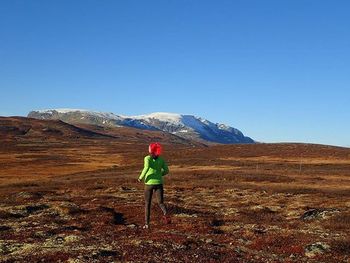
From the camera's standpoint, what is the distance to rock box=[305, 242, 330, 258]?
64.7ft

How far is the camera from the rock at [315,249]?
19734mm

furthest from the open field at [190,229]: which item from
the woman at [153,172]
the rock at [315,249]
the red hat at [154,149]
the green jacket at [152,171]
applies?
the red hat at [154,149]

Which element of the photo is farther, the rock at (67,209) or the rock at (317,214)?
the rock at (67,209)

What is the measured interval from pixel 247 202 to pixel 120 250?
80.5 feet

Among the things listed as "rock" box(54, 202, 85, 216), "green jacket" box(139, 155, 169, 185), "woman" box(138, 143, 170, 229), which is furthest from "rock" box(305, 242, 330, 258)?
"rock" box(54, 202, 85, 216)

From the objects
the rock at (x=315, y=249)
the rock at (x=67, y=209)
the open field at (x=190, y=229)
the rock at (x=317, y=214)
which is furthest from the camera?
the rock at (x=67, y=209)

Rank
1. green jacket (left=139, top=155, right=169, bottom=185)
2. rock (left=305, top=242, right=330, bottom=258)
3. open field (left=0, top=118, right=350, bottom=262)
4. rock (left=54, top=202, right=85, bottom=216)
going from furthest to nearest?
rock (left=54, top=202, right=85, bottom=216)
green jacket (left=139, top=155, right=169, bottom=185)
rock (left=305, top=242, right=330, bottom=258)
open field (left=0, top=118, right=350, bottom=262)

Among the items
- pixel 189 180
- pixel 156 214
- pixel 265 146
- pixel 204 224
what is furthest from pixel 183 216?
pixel 265 146

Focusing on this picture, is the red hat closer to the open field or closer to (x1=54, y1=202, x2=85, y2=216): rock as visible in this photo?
the open field

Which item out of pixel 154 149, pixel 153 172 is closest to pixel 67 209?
pixel 153 172

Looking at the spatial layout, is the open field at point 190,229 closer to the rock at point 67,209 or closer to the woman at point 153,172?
the rock at point 67,209

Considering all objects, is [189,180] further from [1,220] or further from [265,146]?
[265,146]

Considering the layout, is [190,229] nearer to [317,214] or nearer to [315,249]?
[315,249]

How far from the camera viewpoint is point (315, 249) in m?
20.2
